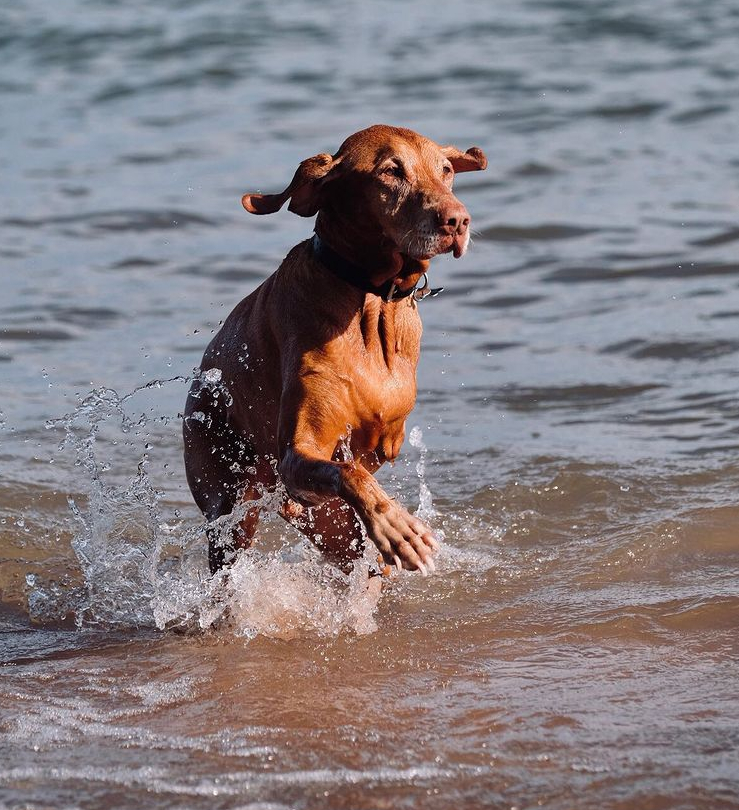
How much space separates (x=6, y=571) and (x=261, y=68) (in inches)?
619

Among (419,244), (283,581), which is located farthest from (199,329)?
(419,244)

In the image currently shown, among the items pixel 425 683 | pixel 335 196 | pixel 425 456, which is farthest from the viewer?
pixel 425 456

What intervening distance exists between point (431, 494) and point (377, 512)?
262 centimetres

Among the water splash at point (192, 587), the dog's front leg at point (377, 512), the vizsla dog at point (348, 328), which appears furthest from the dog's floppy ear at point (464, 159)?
the dog's front leg at point (377, 512)

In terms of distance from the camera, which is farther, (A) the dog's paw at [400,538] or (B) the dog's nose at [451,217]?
(B) the dog's nose at [451,217]

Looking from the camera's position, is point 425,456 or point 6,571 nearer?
point 6,571

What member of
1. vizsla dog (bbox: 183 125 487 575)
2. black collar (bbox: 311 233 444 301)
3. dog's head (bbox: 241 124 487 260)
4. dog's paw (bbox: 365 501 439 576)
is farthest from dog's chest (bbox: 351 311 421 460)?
dog's paw (bbox: 365 501 439 576)

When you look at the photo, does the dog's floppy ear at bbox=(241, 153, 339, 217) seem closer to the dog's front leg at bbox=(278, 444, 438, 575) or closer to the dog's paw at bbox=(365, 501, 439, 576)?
the dog's front leg at bbox=(278, 444, 438, 575)

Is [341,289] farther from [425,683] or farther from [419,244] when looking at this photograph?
[425,683]

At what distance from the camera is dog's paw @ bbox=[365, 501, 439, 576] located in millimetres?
4215

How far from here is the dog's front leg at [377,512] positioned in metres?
4.22

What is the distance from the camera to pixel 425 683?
4504mm

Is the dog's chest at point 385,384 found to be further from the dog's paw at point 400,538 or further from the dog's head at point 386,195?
the dog's paw at point 400,538

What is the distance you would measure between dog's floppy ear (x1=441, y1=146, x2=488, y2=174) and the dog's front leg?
4.24 feet
